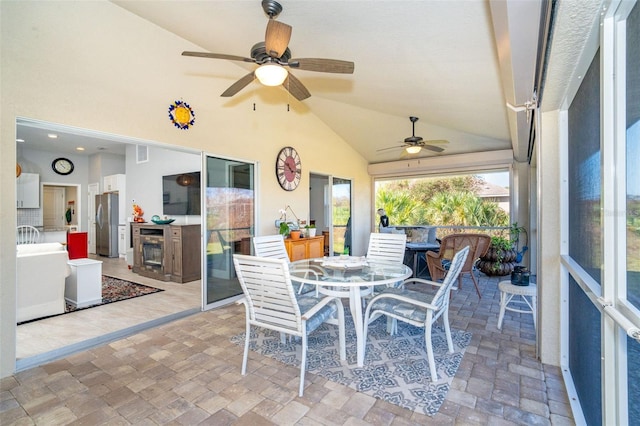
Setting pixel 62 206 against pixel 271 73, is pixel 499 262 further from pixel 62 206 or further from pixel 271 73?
pixel 62 206

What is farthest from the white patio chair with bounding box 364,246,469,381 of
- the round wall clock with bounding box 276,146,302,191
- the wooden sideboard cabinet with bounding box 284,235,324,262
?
the round wall clock with bounding box 276,146,302,191

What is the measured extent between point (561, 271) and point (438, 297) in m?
1.06

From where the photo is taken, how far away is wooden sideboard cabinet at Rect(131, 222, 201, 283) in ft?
17.4

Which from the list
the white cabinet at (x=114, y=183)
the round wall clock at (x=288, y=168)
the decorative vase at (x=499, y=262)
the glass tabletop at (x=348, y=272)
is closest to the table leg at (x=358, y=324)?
the glass tabletop at (x=348, y=272)

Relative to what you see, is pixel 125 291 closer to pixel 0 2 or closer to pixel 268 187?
pixel 268 187

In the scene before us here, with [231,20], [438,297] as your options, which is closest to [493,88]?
[438,297]

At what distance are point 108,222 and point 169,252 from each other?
3.89 meters

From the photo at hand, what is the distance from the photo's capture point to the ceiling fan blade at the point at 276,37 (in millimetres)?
2043

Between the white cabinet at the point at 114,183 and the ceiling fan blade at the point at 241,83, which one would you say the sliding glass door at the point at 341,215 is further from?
the white cabinet at the point at 114,183

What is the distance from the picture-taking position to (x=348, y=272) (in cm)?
270

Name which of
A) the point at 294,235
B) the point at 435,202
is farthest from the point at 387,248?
the point at 435,202

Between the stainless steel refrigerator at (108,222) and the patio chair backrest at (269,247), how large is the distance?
649cm

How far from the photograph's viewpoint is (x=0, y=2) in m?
2.30

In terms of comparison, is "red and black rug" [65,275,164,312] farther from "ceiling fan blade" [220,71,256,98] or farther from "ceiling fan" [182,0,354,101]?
"ceiling fan" [182,0,354,101]
